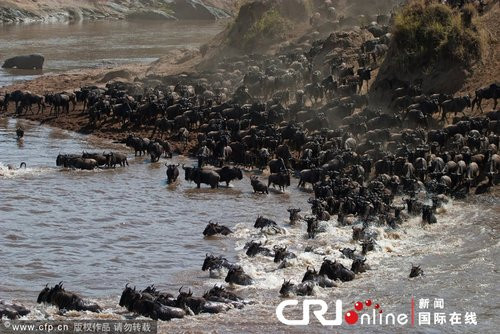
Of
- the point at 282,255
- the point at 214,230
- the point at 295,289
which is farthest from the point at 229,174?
the point at 295,289

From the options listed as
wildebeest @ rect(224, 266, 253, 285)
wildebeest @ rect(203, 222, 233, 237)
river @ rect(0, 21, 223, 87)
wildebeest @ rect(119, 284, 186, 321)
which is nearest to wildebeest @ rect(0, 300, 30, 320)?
wildebeest @ rect(119, 284, 186, 321)

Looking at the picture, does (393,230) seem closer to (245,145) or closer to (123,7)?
(245,145)

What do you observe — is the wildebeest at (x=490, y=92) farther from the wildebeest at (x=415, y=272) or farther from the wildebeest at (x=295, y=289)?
the wildebeest at (x=295, y=289)

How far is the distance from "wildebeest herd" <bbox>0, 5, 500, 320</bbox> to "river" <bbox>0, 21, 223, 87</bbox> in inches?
540

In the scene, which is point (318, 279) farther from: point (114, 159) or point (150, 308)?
point (114, 159)

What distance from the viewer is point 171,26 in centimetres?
8231

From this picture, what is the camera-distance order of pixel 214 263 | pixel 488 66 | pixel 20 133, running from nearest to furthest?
pixel 214 263 → pixel 488 66 → pixel 20 133

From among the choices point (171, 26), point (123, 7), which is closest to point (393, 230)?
point (171, 26)

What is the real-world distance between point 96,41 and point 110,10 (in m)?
25.0

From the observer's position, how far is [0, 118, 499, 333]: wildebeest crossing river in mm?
18234

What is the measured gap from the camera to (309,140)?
97.8ft

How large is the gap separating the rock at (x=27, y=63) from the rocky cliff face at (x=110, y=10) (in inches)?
1085

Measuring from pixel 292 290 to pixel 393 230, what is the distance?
4.92 m

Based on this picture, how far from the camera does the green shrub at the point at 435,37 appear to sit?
3359cm
